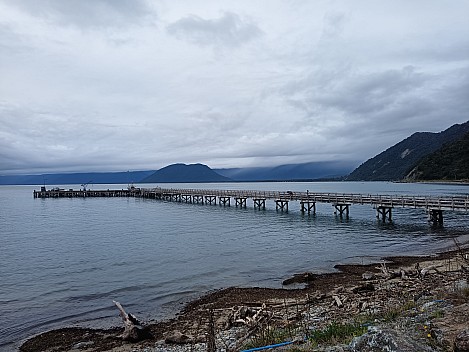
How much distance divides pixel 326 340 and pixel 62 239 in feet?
111

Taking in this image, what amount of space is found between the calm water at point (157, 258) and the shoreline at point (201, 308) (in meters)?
0.82

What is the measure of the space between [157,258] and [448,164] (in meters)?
168

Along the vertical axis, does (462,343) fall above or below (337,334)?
above

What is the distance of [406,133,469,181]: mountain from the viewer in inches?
5976

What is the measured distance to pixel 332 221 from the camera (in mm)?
45531

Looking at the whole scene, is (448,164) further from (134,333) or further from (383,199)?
(134,333)

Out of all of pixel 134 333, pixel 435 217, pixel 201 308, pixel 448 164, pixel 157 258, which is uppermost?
pixel 448 164

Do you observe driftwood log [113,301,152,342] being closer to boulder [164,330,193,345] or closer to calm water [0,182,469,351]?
boulder [164,330,193,345]

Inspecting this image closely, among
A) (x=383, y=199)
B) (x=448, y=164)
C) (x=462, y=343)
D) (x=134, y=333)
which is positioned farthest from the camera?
(x=448, y=164)

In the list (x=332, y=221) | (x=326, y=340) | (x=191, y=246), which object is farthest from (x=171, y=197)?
(x=326, y=340)

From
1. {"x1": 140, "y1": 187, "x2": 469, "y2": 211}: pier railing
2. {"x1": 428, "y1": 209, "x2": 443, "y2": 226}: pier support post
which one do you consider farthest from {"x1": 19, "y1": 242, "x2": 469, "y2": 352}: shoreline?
{"x1": 428, "y1": 209, "x2": 443, "y2": 226}: pier support post

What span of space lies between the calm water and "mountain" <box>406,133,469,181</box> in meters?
126

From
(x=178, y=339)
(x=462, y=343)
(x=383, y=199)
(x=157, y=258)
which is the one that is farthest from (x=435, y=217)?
(x=462, y=343)

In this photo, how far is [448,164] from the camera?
163 metres
